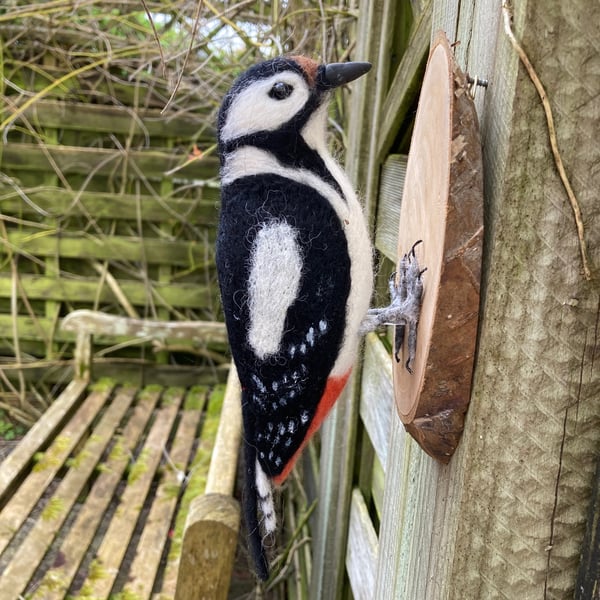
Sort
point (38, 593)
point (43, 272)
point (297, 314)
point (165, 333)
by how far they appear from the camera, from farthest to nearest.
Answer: point (43, 272), point (165, 333), point (38, 593), point (297, 314)

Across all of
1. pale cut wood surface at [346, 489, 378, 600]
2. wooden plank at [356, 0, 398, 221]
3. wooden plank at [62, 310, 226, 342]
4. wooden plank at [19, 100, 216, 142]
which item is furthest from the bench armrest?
wooden plank at [356, 0, 398, 221]

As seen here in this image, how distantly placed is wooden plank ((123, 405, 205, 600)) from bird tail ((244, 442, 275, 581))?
4.07ft

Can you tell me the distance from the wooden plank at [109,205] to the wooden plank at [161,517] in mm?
1058

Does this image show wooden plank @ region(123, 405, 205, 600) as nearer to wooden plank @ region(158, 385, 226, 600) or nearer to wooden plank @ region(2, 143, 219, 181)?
wooden plank @ region(158, 385, 226, 600)

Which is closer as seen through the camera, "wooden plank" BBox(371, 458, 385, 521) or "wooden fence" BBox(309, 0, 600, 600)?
"wooden fence" BBox(309, 0, 600, 600)

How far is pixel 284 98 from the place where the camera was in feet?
1.81

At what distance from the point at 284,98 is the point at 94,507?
192 centimetres

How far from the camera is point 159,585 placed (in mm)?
1872

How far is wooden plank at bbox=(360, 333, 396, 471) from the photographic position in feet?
3.29

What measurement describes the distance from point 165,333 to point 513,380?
8.19 feet

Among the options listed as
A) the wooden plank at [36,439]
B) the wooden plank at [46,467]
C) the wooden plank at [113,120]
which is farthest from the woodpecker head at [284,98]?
the wooden plank at [113,120]

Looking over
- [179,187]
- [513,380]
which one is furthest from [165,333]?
[513,380]

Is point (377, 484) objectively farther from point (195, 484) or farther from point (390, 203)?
point (195, 484)

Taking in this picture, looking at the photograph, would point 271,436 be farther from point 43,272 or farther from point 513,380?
point 43,272
